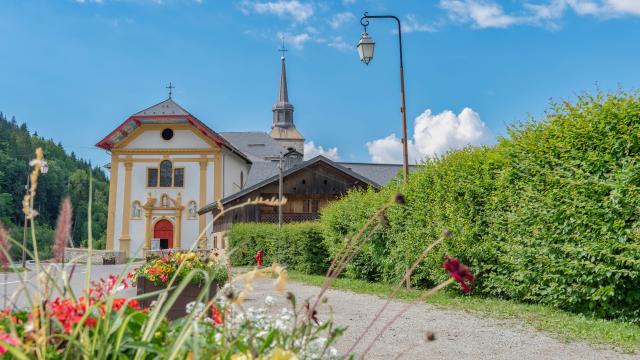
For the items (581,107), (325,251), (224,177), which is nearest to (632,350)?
(581,107)

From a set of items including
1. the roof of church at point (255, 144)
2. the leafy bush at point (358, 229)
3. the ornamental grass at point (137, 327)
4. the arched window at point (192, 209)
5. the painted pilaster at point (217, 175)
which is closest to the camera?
the ornamental grass at point (137, 327)

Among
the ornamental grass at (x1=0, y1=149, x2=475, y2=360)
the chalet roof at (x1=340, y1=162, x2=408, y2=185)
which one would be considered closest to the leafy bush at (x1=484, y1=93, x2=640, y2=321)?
the ornamental grass at (x1=0, y1=149, x2=475, y2=360)

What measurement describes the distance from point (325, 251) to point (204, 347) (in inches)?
779

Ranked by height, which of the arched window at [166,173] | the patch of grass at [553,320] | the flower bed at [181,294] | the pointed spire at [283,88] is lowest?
the patch of grass at [553,320]

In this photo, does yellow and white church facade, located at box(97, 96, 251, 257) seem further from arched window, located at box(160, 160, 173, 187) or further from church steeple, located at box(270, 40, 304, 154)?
church steeple, located at box(270, 40, 304, 154)

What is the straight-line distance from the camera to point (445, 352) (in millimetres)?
6324

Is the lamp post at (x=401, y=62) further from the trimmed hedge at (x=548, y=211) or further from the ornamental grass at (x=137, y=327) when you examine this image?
the ornamental grass at (x=137, y=327)

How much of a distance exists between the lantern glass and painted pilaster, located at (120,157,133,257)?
97.5 ft

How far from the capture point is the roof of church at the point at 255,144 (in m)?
53.7

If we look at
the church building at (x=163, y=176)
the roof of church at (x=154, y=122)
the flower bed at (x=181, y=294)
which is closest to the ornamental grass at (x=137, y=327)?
the flower bed at (x=181, y=294)

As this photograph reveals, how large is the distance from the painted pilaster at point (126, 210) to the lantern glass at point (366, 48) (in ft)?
97.5

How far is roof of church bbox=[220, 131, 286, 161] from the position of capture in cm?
5374

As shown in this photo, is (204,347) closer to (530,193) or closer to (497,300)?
(530,193)

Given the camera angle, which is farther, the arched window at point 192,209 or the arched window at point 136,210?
the arched window at point 192,209
